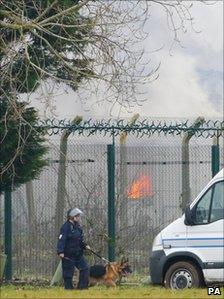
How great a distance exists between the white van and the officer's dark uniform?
1.25m

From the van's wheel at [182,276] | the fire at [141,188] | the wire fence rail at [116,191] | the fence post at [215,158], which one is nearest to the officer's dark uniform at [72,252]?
the van's wheel at [182,276]

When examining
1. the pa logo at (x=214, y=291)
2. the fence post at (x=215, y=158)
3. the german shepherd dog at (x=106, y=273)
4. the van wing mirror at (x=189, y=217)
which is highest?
the fence post at (x=215, y=158)

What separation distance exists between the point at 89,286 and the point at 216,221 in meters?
2.50

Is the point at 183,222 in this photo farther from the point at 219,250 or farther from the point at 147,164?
the point at 147,164

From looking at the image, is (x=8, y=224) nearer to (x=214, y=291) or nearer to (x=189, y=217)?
(x=189, y=217)

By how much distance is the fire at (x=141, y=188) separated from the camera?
20406 millimetres

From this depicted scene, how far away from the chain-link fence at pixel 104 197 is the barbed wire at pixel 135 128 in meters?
0.27

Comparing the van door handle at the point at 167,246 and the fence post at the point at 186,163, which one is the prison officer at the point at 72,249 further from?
the fence post at the point at 186,163

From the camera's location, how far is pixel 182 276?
17391mm

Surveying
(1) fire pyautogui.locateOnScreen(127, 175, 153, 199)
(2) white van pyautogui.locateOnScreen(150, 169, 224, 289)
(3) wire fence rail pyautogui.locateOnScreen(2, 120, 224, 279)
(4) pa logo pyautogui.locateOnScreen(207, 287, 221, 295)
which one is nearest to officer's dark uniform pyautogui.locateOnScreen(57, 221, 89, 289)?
(2) white van pyautogui.locateOnScreen(150, 169, 224, 289)

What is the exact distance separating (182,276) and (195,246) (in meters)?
0.54

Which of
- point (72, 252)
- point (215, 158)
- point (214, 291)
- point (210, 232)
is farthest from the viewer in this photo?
point (215, 158)

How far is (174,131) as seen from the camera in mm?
20344

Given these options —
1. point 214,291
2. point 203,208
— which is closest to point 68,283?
point 203,208
